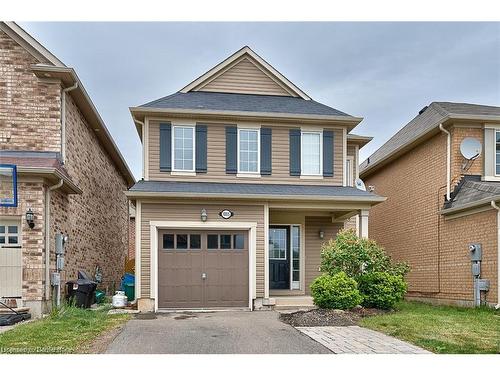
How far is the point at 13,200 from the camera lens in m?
10.7

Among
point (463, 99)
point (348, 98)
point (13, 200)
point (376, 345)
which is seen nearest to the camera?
point (376, 345)

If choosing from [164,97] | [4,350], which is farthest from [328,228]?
[4,350]

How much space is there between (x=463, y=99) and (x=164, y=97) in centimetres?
993

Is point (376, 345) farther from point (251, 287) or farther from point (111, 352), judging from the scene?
point (251, 287)

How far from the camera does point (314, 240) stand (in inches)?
638

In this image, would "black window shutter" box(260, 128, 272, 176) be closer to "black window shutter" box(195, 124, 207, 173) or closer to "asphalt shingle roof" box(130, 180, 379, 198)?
"asphalt shingle roof" box(130, 180, 379, 198)

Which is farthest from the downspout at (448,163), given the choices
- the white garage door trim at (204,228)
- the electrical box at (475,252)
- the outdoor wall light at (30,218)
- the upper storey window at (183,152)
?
the outdoor wall light at (30,218)

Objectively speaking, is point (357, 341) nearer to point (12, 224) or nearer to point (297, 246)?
point (297, 246)

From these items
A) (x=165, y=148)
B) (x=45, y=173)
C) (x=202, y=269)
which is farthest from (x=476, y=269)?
(x=45, y=173)

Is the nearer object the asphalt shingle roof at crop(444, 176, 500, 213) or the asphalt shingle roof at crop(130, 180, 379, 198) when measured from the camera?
the asphalt shingle roof at crop(444, 176, 500, 213)

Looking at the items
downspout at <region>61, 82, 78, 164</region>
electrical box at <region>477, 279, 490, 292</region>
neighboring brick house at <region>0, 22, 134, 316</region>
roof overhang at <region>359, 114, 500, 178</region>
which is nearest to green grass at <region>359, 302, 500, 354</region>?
electrical box at <region>477, 279, 490, 292</region>

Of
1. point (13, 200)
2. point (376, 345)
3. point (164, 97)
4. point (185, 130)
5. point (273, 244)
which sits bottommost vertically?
point (376, 345)

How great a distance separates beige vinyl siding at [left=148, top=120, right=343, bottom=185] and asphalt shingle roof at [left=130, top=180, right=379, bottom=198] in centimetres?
20

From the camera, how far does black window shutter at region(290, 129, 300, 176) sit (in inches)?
592
